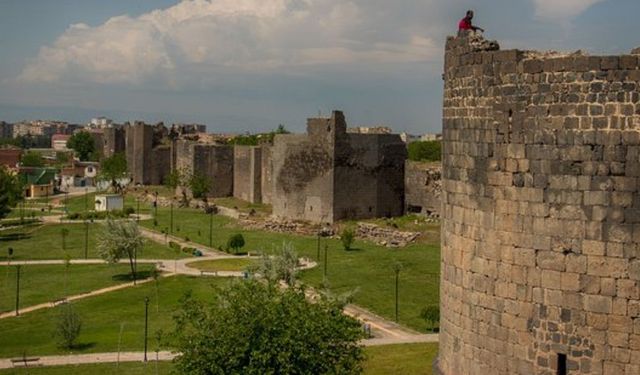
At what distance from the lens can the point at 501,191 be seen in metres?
9.95

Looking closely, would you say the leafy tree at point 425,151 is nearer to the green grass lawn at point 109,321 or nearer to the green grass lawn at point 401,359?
the green grass lawn at point 109,321

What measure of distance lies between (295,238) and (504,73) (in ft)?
126

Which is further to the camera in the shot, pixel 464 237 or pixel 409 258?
pixel 409 258

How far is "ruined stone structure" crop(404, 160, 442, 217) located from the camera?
50.4 metres

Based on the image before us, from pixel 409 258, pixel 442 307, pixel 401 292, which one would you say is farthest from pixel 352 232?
pixel 442 307

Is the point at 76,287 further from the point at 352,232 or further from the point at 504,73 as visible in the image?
the point at 504,73

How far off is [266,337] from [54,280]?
26.0 metres

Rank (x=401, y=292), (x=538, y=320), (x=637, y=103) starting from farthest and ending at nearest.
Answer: (x=401, y=292) → (x=538, y=320) → (x=637, y=103)

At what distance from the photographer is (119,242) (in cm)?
4006

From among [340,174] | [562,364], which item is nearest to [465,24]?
[562,364]

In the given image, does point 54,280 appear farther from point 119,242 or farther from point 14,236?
point 14,236

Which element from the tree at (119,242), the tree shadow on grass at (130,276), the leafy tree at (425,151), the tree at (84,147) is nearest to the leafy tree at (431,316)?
the tree shadow on grass at (130,276)

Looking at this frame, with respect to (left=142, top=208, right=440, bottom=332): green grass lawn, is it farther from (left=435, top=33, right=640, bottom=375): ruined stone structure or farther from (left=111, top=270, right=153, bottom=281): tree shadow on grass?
(left=435, top=33, right=640, bottom=375): ruined stone structure

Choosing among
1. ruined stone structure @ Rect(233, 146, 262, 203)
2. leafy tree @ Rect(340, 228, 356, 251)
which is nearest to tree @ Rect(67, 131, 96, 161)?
ruined stone structure @ Rect(233, 146, 262, 203)
